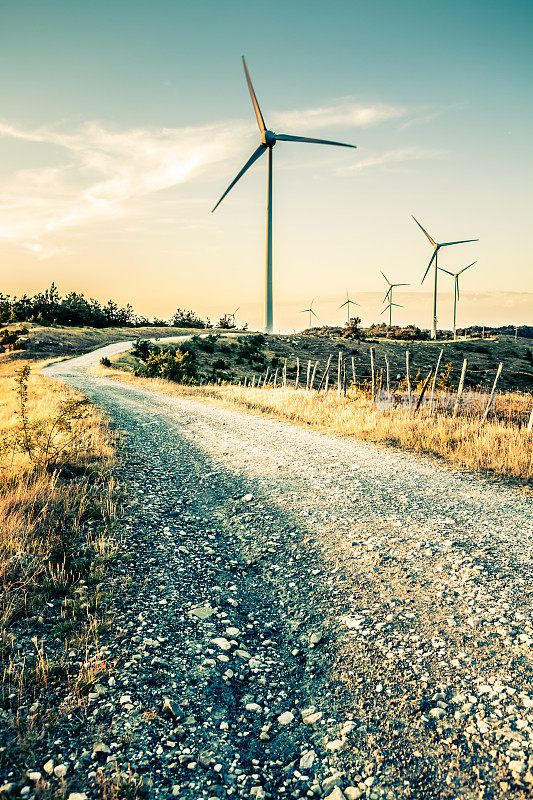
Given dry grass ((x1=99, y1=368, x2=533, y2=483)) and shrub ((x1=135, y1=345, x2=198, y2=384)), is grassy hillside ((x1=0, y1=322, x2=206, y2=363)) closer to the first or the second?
shrub ((x1=135, y1=345, x2=198, y2=384))

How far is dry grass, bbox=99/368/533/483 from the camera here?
1109cm

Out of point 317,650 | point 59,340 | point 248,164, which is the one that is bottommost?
point 317,650

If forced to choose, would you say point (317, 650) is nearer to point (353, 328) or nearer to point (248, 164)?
point (248, 164)

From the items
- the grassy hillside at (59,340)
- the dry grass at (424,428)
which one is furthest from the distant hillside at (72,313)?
the dry grass at (424,428)

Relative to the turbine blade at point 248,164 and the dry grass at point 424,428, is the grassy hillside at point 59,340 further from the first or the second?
the dry grass at point 424,428

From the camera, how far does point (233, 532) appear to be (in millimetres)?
7258

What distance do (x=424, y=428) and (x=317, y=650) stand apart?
10.5 meters

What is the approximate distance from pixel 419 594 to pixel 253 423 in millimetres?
12046

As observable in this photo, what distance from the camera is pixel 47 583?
5.46m

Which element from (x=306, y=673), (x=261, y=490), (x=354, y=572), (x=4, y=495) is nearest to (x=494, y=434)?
(x=261, y=490)

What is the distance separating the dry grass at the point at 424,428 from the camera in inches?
437

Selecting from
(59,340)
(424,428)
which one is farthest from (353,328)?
(424,428)

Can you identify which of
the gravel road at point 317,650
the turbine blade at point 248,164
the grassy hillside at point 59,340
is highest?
the turbine blade at point 248,164

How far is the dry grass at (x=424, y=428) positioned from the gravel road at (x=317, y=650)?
2.38 meters
